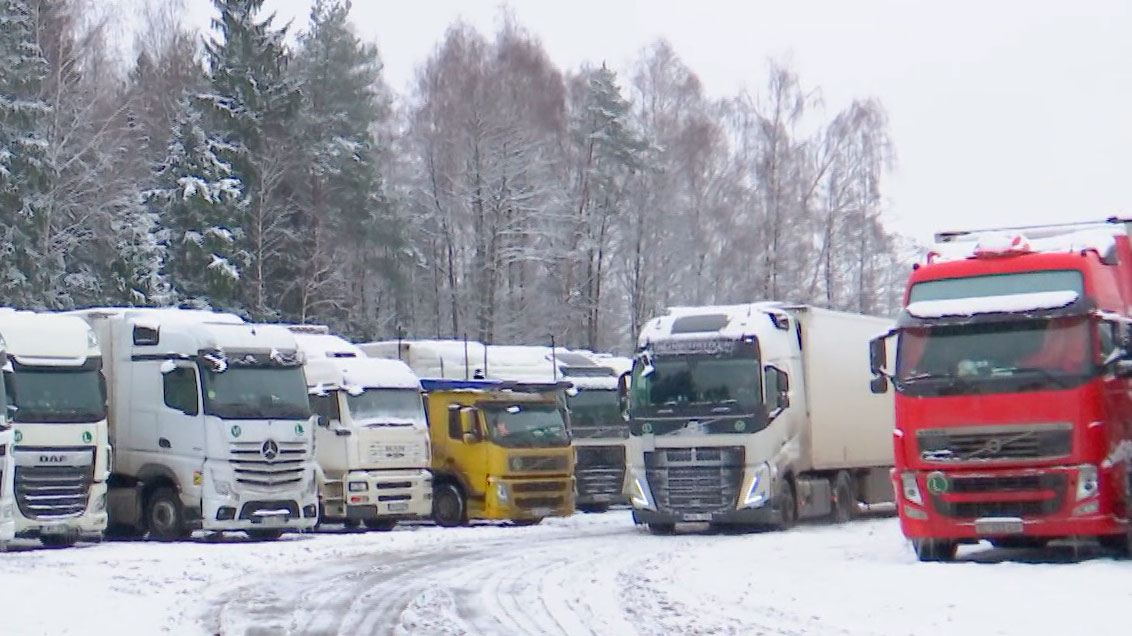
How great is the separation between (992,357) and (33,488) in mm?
12452

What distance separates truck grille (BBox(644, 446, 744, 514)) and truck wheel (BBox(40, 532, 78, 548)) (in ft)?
27.7

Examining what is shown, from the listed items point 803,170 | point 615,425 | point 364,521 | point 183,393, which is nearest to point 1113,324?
point 183,393

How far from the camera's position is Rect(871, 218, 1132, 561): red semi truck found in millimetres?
16578

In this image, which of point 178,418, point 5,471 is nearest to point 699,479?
point 178,418

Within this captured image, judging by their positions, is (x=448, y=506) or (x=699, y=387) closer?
(x=699, y=387)

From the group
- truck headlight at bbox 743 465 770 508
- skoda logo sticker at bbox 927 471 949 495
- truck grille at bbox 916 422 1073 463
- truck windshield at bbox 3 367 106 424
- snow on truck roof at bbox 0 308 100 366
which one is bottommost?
truck headlight at bbox 743 465 770 508

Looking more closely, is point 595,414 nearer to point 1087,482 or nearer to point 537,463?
point 537,463

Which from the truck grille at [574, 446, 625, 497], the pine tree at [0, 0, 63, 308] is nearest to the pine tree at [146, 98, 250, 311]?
the pine tree at [0, 0, 63, 308]

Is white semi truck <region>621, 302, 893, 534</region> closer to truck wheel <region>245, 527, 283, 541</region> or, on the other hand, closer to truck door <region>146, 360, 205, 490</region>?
truck wheel <region>245, 527, 283, 541</region>

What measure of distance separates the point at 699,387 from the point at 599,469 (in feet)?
29.8

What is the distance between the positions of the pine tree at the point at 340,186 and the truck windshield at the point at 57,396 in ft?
86.4

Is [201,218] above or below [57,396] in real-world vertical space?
above

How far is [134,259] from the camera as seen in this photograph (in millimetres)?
42906

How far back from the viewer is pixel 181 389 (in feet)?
75.7
